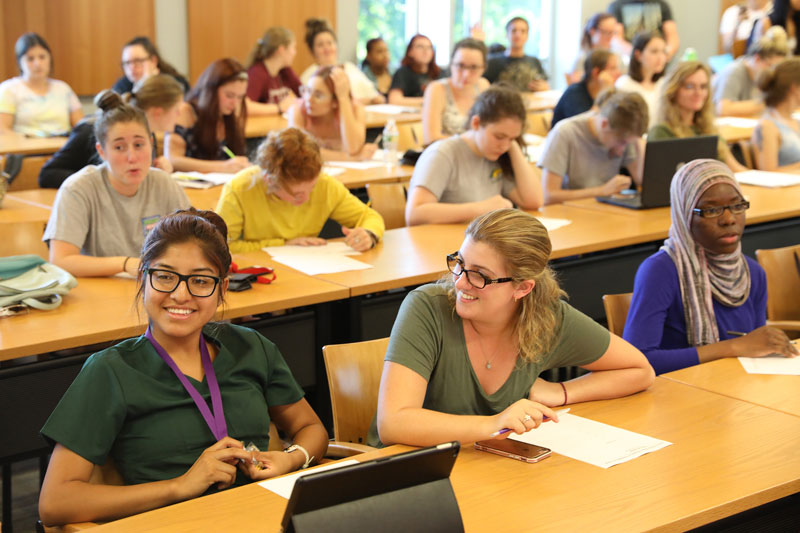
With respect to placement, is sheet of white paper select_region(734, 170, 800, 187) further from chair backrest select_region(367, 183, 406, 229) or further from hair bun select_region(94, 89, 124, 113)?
hair bun select_region(94, 89, 124, 113)

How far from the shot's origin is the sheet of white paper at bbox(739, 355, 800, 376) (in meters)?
2.56

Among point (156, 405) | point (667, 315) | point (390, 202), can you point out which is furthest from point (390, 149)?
point (156, 405)

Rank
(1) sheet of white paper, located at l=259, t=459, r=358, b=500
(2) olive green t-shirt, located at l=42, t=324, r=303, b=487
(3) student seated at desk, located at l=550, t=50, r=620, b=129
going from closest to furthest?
(1) sheet of white paper, located at l=259, t=459, r=358, b=500
(2) olive green t-shirt, located at l=42, t=324, r=303, b=487
(3) student seated at desk, located at l=550, t=50, r=620, b=129

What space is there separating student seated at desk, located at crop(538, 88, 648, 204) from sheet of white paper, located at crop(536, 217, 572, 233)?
558 millimetres

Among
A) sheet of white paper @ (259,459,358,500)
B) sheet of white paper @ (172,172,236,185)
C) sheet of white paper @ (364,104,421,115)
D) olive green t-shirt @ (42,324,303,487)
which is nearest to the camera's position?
sheet of white paper @ (259,459,358,500)

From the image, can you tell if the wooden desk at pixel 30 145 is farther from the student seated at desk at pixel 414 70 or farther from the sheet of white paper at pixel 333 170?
the student seated at desk at pixel 414 70

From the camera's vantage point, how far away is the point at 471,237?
85.1 inches

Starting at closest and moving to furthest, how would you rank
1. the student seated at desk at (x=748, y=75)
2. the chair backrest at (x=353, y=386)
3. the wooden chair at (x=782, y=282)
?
the chair backrest at (x=353, y=386), the wooden chair at (x=782, y=282), the student seated at desk at (x=748, y=75)

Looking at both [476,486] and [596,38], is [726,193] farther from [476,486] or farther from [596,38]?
[596,38]

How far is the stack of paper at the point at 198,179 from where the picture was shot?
15.4 feet

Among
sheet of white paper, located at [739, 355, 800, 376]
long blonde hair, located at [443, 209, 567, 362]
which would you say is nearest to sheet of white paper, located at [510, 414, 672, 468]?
long blonde hair, located at [443, 209, 567, 362]

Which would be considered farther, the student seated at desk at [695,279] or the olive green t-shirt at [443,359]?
the student seated at desk at [695,279]

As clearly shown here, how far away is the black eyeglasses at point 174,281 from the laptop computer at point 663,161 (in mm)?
2725

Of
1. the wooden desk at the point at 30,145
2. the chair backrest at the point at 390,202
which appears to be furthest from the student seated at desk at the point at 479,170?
the wooden desk at the point at 30,145
